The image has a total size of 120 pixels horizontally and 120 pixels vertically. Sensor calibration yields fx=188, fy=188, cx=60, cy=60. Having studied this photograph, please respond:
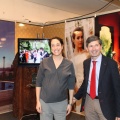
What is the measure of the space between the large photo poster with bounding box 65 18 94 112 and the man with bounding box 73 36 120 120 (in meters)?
1.83

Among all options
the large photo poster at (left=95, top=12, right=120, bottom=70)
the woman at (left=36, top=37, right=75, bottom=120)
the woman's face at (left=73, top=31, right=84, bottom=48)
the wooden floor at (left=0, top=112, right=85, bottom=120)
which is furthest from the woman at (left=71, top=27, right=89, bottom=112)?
the woman at (left=36, top=37, right=75, bottom=120)

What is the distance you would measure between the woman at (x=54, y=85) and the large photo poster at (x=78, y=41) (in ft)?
6.10

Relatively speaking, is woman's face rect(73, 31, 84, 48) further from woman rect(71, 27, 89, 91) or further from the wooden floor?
the wooden floor

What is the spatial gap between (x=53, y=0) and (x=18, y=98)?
2770 mm

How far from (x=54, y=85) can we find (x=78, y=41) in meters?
2.17

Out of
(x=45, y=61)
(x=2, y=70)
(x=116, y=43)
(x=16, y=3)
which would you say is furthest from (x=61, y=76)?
(x=16, y=3)

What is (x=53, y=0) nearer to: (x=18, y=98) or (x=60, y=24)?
(x=60, y=24)

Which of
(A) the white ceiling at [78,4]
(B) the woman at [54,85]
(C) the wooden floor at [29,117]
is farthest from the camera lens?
(A) the white ceiling at [78,4]

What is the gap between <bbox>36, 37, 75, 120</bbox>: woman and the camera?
2.07 m

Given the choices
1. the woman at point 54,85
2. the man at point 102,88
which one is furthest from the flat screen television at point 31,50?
the man at point 102,88

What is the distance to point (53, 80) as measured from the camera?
6.81 feet

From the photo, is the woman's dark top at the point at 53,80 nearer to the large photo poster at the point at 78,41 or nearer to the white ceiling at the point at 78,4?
the large photo poster at the point at 78,41

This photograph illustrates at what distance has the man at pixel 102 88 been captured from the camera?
1.98m

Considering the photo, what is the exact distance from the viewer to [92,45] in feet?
6.71
